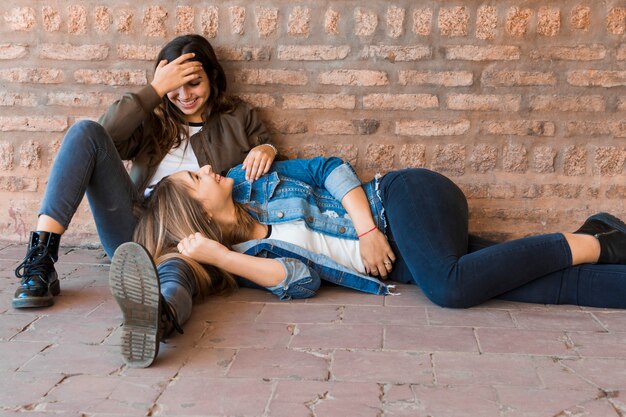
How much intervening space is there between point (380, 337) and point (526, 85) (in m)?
1.80

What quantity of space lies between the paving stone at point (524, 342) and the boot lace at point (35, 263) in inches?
68.7

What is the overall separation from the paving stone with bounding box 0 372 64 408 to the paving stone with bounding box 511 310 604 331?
1681 millimetres

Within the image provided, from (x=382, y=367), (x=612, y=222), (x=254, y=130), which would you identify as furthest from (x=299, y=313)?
(x=612, y=222)

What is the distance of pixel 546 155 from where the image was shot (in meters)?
3.81

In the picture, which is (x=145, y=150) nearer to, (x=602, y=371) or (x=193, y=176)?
(x=193, y=176)

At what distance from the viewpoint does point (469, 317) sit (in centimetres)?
285

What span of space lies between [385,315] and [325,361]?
564 millimetres

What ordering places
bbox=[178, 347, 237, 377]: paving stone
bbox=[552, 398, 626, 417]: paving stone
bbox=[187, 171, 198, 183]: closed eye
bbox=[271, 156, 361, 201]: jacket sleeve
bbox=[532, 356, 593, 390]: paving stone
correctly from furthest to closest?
bbox=[271, 156, 361, 201]: jacket sleeve, bbox=[187, 171, 198, 183]: closed eye, bbox=[178, 347, 237, 377]: paving stone, bbox=[532, 356, 593, 390]: paving stone, bbox=[552, 398, 626, 417]: paving stone

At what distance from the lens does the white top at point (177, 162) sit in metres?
3.54

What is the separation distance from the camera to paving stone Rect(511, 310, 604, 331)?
107 inches

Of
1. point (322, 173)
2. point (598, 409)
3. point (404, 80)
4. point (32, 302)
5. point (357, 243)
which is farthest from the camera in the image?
point (404, 80)

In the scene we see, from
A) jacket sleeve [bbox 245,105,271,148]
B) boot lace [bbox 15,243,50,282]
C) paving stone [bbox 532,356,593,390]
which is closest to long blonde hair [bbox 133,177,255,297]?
boot lace [bbox 15,243,50,282]

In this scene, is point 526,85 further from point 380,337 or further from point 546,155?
point 380,337

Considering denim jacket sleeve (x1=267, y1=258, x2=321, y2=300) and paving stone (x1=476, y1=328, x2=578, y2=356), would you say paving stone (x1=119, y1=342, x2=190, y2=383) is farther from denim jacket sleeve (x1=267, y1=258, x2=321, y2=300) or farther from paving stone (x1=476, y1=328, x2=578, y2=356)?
paving stone (x1=476, y1=328, x2=578, y2=356)
